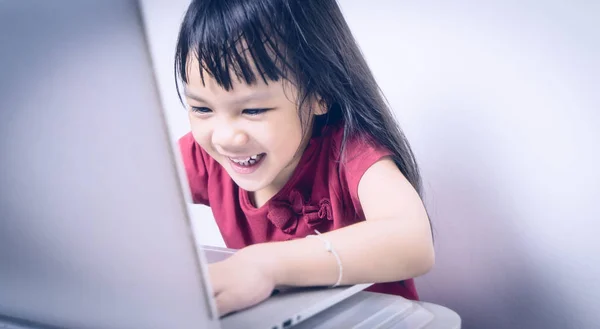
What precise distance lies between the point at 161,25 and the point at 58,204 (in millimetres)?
A: 500

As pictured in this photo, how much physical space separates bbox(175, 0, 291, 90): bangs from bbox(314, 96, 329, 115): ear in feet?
0.23

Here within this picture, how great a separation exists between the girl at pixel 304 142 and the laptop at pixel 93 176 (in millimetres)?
112

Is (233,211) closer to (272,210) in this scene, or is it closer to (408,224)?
(272,210)

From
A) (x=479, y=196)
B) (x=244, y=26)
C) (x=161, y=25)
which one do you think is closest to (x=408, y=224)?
(x=479, y=196)

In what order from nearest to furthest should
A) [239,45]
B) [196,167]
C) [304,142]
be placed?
[239,45] < [304,142] < [196,167]

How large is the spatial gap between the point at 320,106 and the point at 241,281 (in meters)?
0.26

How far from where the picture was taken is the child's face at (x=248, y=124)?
0.50 m

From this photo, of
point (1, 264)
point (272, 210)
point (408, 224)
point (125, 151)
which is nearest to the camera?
point (125, 151)

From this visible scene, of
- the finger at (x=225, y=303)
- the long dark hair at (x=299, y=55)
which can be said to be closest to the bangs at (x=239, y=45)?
the long dark hair at (x=299, y=55)

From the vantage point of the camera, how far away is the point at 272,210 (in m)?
0.63

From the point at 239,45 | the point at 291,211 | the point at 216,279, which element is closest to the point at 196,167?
the point at 291,211

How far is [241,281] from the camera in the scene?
1.21 feet

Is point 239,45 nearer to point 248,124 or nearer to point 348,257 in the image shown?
point 248,124

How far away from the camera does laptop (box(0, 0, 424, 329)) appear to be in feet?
0.72
